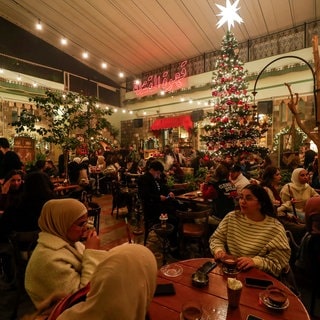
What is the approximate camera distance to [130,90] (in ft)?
46.3

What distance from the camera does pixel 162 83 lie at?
12109 millimetres

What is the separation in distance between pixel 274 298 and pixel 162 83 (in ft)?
37.8

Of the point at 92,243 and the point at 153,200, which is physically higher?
the point at 92,243

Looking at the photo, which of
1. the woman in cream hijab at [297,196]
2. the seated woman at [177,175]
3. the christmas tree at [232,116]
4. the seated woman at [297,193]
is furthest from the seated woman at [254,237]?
the christmas tree at [232,116]

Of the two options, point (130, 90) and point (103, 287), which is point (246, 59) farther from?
point (103, 287)

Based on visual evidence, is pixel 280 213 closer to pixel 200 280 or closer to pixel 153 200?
pixel 153 200

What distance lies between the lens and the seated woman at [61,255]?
1.44 m

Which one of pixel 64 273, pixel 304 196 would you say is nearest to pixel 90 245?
pixel 64 273

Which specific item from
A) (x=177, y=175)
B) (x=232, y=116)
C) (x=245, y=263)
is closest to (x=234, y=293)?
(x=245, y=263)

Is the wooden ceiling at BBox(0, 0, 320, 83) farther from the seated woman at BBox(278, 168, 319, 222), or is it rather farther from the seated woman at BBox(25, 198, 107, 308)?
the seated woman at BBox(25, 198, 107, 308)

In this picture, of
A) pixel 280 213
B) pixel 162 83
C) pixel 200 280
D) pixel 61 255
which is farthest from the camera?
pixel 162 83

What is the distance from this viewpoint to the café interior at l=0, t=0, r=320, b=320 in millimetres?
5934

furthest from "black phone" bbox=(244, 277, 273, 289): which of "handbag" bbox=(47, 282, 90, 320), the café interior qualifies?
the café interior

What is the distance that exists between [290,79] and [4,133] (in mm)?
10417
